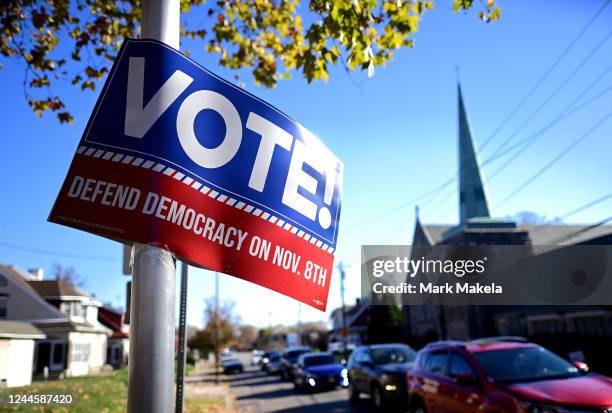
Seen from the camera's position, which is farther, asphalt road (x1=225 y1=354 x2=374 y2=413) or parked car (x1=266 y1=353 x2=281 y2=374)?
parked car (x1=266 y1=353 x2=281 y2=374)

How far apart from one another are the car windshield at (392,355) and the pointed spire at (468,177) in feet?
121

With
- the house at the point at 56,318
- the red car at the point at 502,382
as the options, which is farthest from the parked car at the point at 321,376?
the house at the point at 56,318

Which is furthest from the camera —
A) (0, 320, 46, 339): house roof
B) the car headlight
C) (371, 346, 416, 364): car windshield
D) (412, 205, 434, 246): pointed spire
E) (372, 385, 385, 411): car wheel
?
(412, 205, 434, 246): pointed spire

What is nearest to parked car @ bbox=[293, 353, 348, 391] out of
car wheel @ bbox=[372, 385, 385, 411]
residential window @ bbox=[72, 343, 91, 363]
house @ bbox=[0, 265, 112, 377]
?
car wheel @ bbox=[372, 385, 385, 411]

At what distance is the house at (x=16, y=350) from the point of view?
21906mm

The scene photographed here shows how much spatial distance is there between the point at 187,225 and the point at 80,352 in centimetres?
4166

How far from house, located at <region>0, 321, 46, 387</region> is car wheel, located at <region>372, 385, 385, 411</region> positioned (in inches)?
652

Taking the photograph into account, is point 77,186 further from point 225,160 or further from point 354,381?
point 354,381

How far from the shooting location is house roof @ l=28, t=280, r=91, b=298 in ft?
99.5

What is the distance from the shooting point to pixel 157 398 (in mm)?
1557

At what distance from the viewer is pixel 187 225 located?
65.5 inches

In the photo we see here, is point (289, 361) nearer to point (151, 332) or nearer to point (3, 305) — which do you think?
point (3, 305)

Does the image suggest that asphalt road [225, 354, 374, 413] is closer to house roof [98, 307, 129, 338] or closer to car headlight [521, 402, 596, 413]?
car headlight [521, 402, 596, 413]

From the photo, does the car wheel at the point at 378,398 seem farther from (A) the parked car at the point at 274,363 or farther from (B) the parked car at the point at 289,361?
(A) the parked car at the point at 274,363
